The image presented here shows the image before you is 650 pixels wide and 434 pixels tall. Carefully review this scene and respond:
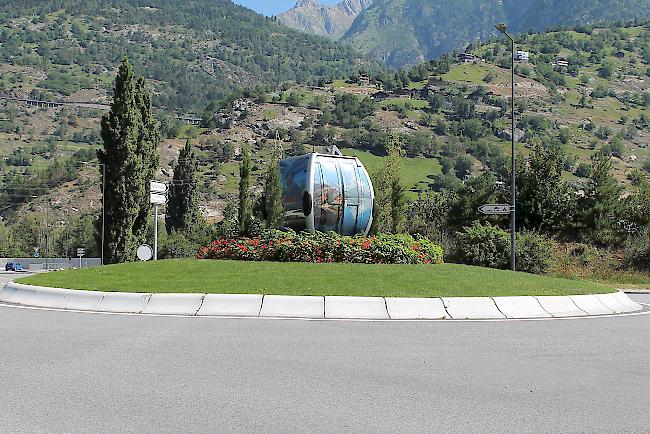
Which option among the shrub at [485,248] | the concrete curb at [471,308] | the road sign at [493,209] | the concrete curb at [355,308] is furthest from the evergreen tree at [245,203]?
the shrub at [485,248]

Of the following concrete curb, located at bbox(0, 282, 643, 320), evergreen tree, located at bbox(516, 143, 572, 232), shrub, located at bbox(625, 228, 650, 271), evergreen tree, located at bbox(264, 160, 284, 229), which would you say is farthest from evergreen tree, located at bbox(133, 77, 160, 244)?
concrete curb, located at bbox(0, 282, 643, 320)

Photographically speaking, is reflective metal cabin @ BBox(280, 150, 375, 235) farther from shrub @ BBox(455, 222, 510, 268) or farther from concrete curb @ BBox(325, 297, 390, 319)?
shrub @ BBox(455, 222, 510, 268)

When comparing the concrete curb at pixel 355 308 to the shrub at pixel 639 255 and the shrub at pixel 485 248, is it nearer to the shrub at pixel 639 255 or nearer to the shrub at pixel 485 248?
the shrub at pixel 485 248

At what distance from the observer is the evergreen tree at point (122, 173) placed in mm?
→ 42438

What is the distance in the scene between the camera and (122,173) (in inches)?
1668

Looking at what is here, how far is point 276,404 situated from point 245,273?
1055 cm

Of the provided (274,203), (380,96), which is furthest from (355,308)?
(380,96)

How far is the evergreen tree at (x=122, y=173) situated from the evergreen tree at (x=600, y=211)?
87.9 feet

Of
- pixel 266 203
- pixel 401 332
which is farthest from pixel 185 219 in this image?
pixel 401 332

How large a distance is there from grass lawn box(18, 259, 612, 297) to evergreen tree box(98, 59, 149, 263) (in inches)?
931

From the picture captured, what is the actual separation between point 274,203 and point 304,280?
7.71 m

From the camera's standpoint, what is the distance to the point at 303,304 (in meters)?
14.7

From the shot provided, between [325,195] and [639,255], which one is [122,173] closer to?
[325,195]

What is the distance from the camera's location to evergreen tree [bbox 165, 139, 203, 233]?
83.9 m
